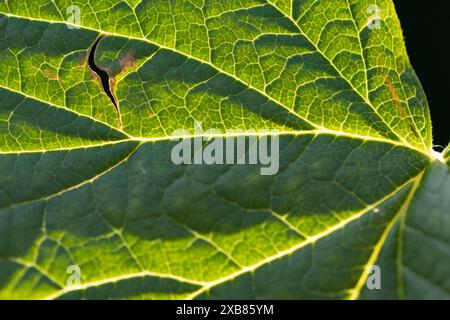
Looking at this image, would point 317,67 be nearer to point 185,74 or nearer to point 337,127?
point 337,127

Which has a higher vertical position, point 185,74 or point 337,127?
point 185,74

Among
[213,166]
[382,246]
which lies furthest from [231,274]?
[382,246]

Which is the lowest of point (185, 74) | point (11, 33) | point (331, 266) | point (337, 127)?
point (331, 266)

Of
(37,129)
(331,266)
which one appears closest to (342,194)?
(331,266)

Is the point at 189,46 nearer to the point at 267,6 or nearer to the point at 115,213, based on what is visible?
the point at 267,6

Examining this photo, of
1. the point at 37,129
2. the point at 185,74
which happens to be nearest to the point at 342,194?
the point at 185,74

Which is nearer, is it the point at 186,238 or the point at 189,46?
the point at 186,238

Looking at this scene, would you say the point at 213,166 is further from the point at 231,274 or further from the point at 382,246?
the point at 382,246
